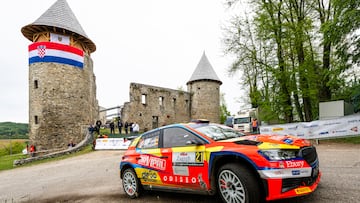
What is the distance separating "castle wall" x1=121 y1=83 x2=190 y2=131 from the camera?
100 feet

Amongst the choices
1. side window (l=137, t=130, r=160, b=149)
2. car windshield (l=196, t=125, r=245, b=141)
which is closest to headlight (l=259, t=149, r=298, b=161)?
car windshield (l=196, t=125, r=245, b=141)

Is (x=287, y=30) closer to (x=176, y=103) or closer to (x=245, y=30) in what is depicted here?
(x=245, y=30)

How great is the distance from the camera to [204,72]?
123ft

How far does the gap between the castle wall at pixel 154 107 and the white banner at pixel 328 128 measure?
849 inches

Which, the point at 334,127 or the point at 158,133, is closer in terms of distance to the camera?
the point at 158,133

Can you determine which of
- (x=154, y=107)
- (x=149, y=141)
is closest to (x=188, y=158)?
(x=149, y=141)

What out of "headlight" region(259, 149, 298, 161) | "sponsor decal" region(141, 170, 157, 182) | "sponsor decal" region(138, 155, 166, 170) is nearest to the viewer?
"headlight" region(259, 149, 298, 161)

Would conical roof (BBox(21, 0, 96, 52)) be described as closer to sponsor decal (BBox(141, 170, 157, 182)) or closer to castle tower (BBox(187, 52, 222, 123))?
castle tower (BBox(187, 52, 222, 123))

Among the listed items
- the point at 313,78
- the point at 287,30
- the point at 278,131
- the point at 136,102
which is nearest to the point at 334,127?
the point at 278,131

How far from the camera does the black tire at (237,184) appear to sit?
3.26 m

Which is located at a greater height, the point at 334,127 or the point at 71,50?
the point at 71,50

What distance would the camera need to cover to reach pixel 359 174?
5.19 metres

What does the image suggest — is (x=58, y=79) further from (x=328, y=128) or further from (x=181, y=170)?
(x=328, y=128)

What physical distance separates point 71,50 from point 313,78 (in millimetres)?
23440
